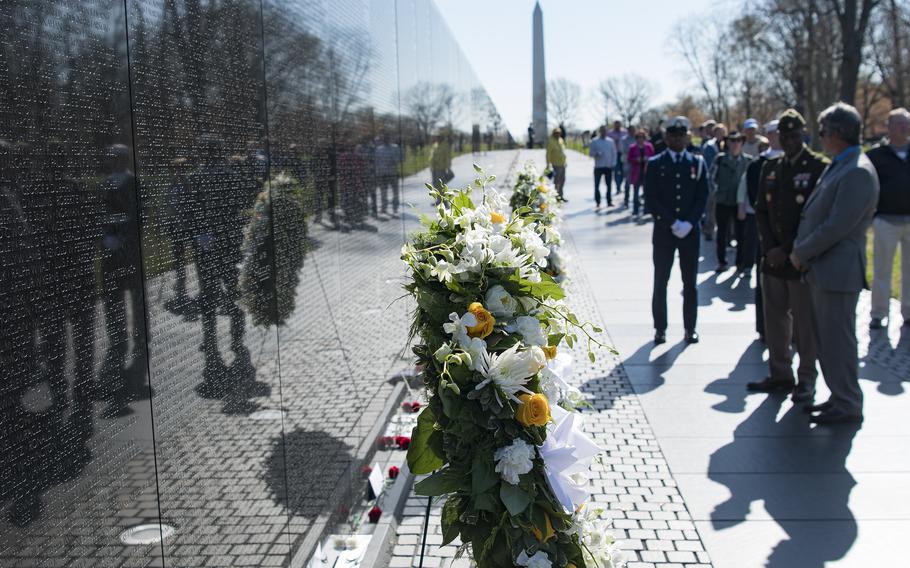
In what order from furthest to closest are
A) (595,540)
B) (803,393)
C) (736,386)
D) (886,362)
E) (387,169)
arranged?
(886,362), (736,386), (387,169), (803,393), (595,540)

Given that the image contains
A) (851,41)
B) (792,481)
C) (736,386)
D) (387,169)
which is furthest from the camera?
(851,41)

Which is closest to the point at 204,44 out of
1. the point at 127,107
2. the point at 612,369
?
the point at 127,107

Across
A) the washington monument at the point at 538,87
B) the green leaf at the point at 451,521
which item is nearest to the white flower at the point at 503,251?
the green leaf at the point at 451,521

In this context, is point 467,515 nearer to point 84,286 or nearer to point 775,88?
point 84,286

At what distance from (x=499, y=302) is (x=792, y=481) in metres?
3.31

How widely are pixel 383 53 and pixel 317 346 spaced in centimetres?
316

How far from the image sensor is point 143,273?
8.77 ft

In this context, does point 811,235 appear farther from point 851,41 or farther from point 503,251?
point 851,41

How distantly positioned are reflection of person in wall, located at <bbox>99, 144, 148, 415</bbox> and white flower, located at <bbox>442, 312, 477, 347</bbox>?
1.05 metres

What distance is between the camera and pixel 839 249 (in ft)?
20.7

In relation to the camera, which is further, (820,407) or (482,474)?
(820,407)

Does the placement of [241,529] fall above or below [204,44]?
below

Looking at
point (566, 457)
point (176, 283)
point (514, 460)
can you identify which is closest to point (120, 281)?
point (176, 283)

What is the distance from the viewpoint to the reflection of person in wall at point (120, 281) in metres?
2.45
